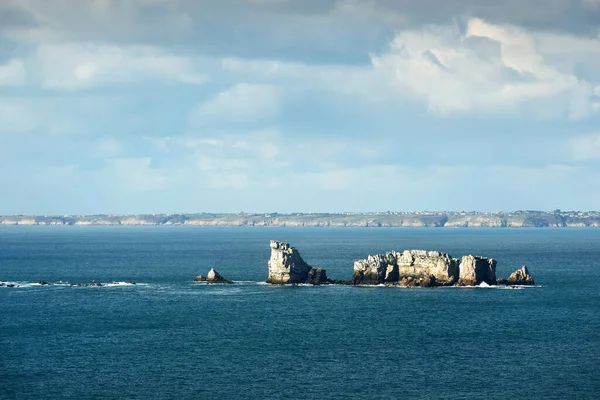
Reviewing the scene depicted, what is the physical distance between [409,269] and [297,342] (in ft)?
178

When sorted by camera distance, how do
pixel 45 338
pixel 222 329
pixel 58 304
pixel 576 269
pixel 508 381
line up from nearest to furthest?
pixel 508 381 < pixel 45 338 < pixel 222 329 < pixel 58 304 < pixel 576 269

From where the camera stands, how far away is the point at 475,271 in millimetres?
143375

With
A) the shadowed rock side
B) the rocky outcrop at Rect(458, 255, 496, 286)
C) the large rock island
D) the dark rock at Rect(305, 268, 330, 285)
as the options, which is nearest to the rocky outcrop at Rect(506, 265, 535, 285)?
the large rock island

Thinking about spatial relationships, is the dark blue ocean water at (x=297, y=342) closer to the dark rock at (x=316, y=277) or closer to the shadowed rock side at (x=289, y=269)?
the shadowed rock side at (x=289, y=269)

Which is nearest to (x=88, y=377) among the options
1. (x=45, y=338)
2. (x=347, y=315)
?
(x=45, y=338)

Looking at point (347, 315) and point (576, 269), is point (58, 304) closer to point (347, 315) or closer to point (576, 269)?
point (347, 315)

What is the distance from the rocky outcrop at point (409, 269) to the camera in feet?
472

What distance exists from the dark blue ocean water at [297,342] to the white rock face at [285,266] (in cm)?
440

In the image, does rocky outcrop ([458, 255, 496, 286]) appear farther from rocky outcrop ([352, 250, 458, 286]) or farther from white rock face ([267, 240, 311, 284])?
white rock face ([267, 240, 311, 284])

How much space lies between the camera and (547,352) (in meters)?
88.6

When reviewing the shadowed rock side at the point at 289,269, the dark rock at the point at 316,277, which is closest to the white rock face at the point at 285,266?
the shadowed rock side at the point at 289,269

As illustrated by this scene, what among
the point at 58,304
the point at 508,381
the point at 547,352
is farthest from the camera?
the point at 58,304

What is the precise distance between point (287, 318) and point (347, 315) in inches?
315

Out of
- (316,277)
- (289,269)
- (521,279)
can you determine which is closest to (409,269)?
(316,277)
